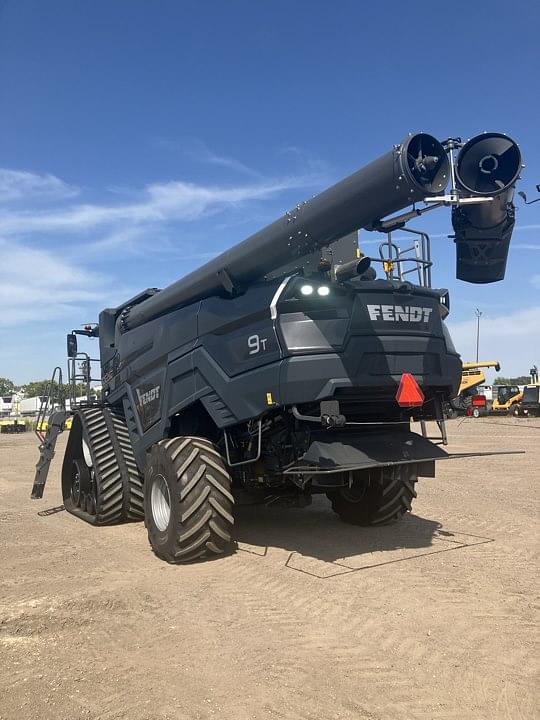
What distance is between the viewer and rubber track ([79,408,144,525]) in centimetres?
751

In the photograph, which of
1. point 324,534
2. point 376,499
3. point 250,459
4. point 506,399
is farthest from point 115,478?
point 506,399

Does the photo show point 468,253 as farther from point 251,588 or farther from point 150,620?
point 150,620

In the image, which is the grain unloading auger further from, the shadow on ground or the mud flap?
the shadow on ground

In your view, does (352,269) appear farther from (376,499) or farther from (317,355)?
(376,499)

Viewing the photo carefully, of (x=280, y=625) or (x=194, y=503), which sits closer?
(x=280, y=625)

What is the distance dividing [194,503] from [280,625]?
175cm

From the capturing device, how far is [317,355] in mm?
5199

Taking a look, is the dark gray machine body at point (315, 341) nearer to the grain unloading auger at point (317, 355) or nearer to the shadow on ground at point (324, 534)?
the grain unloading auger at point (317, 355)

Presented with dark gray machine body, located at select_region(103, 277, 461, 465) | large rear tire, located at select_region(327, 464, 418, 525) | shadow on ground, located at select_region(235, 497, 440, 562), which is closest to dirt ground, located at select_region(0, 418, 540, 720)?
shadow on ground, located at select_region(235, 497, 440, 562)

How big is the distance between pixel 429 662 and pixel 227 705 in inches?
48.0

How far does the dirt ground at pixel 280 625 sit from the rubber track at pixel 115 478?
35 centimetres

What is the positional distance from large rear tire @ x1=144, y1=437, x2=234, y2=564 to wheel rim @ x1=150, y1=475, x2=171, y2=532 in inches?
2.1

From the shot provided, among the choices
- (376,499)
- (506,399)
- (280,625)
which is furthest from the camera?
(506,399)

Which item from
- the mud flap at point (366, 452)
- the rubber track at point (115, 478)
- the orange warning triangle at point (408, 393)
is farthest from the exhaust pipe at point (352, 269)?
the rubber track at point (115, 478)
